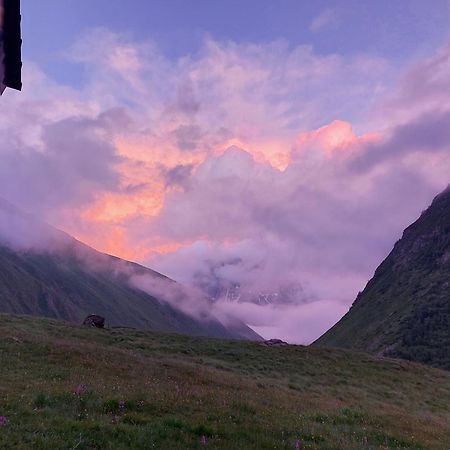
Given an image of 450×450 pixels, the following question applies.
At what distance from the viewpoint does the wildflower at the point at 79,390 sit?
1704 cm

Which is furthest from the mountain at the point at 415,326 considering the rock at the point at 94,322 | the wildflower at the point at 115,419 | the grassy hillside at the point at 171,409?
the wildflower at the point at 115,419

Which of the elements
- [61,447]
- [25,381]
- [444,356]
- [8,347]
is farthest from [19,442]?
[444,356]

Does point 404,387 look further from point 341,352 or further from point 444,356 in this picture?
point 444,356

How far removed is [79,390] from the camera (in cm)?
1752

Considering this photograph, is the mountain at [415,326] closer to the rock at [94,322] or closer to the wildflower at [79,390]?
the rock at [94,322]

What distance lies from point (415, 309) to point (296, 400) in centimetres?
15132

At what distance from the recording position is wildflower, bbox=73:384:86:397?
55.9 feet

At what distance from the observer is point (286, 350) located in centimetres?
5272

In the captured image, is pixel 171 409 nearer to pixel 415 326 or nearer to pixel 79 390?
pixel 79 390

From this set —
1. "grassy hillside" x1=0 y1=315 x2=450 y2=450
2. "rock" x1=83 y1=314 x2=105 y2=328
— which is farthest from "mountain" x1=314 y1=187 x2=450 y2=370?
"grassy hillside" x1=0 y1=315 x2=450 y2=450

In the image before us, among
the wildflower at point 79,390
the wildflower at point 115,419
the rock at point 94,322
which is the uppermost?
the rock at point 94,322

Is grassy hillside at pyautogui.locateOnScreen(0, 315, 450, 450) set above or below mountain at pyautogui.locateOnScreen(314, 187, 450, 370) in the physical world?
below

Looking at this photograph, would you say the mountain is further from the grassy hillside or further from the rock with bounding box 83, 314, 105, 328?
the grassy hillside

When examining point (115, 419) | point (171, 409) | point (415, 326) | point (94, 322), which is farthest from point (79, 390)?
point (415, 326)
